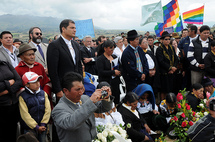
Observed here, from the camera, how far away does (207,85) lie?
5.34 m

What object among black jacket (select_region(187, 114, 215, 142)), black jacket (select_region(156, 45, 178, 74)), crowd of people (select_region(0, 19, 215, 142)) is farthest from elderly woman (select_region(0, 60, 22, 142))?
black jacket (select_region(156, 45, 178, 74))

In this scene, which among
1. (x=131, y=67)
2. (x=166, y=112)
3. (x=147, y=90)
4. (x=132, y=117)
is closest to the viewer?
(x=132, y=117)

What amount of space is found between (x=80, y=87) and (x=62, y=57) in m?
1.60

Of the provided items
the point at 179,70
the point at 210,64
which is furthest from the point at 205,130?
the point at 179,70

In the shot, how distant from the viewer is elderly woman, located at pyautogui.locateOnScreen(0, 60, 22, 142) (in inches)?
126

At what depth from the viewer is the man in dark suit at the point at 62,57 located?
138 inches

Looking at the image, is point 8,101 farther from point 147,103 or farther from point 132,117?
point 147,103

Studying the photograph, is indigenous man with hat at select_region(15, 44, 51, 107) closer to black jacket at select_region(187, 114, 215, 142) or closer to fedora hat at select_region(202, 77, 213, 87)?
black jacket at select_region(187, 114, 215, 142)

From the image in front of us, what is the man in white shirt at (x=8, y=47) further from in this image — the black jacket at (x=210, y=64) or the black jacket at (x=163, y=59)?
the black jacket at (x=210, y=64)

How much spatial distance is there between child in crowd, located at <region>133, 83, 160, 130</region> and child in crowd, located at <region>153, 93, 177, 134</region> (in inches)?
7.0

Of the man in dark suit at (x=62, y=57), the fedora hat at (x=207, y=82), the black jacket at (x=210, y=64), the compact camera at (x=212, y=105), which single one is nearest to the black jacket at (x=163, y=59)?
the black jacket at (x=210, y=64)

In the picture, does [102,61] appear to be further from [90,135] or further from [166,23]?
[166,23]

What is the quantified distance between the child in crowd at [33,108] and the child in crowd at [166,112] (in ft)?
8.72

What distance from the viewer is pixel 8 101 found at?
10.7 ft
